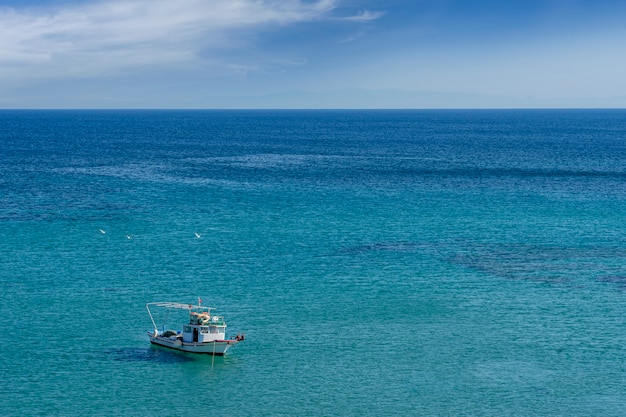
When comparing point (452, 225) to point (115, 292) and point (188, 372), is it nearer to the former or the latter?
point (115, 292)

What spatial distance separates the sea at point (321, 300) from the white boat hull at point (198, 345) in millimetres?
590

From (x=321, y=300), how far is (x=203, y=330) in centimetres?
1593

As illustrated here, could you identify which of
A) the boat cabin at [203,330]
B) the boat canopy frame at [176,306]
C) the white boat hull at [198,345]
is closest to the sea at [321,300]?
→ the white boat hull at [198,345]

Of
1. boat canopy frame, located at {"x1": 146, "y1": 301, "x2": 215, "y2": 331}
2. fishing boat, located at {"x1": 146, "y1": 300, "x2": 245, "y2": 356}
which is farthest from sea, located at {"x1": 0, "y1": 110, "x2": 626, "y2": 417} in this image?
boat canopy frame, located at {"x1": 146, "y1": 301, "x2": 215, "y2": 331}

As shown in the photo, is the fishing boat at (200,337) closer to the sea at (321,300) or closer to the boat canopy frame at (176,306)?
the sea at (321,300)

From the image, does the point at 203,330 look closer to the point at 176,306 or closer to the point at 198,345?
the point at 198,345

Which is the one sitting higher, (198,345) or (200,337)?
(200,337)

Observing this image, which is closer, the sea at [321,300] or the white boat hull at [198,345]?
the sea at [321,300]

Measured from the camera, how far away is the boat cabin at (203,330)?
2445 inches

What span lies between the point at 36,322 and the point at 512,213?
74036 mm

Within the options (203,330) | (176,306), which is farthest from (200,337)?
(176,306)

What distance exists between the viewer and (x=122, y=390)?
5606 cm

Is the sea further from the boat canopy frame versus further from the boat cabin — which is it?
the boat cabin

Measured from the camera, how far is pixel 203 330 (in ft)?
204
